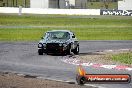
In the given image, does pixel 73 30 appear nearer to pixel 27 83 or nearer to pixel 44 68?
pixel 44 68

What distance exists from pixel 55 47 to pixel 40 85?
1079 cm

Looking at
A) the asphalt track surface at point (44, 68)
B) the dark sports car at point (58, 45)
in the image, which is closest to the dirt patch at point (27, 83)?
the asphalt track surface at point (44, 68)

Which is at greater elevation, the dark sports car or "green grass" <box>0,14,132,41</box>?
the dark sports car

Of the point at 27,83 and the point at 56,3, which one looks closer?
the point at 27,83

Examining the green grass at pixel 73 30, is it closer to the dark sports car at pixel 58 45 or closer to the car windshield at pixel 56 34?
the car windshield at pixel 56 34

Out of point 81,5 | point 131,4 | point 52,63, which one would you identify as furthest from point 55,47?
point 81,5

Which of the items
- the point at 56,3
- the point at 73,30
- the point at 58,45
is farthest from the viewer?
the point at 56,3

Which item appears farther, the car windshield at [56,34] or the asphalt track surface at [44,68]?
the car windshield at [56,34]

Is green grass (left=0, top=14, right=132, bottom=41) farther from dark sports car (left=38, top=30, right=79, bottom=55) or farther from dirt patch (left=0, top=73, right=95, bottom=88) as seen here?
dirt patch (left=0, top=73, right=95, bottom=88)

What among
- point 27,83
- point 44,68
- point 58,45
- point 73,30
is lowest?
point 73,30

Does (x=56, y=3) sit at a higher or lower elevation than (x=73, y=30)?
lower

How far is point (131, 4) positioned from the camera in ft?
349

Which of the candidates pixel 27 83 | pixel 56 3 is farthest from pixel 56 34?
pixel 56 3

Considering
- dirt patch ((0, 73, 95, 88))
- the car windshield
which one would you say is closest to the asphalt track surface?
dirt patch ((0, 73, 95, 88))
